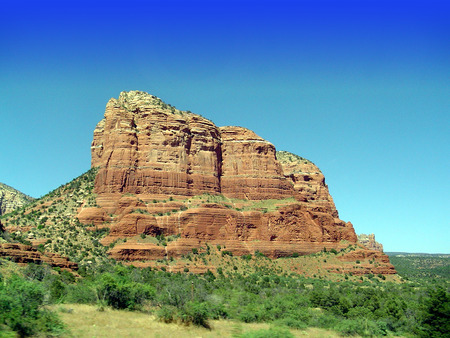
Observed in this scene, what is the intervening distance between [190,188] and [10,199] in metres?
Result: 72.6

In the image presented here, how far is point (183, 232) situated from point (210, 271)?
10.1m

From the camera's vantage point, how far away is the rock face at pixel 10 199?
439ft

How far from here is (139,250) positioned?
76625 millimetres

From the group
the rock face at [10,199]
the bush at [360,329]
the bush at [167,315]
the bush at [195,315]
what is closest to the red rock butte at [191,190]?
the rock face at [10,199]

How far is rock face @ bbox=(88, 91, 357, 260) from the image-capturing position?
84.9 m

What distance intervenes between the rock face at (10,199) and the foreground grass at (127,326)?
106 metres

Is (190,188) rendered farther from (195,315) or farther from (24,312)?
(24,312)

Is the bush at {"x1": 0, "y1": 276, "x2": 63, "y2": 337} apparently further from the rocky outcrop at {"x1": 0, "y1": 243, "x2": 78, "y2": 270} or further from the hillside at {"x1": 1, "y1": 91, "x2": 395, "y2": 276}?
the hillside at {"x1": 1, "y1": 91, "x2": 395, "y2": 276}

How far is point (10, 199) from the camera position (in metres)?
139

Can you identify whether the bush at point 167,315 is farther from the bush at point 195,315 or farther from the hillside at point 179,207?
the hillside at point 179,207

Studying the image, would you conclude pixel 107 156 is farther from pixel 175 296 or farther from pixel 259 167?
pixel 175 296

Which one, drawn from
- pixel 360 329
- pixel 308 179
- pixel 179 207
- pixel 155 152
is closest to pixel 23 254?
pixel 360 329

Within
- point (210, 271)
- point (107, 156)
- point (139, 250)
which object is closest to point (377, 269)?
point (210, 271)

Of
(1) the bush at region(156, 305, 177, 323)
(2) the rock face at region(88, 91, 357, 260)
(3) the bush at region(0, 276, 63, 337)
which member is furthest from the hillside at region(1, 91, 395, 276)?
(3) the bush at region(0, 276, 63, 337)
